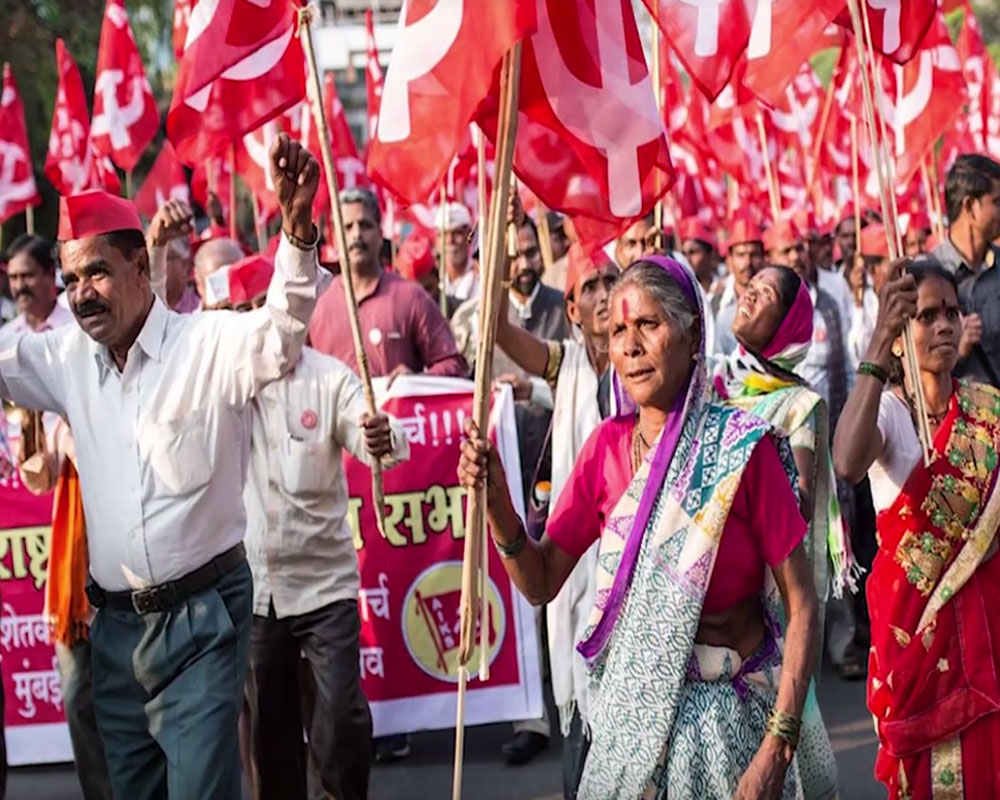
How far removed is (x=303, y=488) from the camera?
575cm

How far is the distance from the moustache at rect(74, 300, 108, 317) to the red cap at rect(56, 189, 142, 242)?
0.16 meters

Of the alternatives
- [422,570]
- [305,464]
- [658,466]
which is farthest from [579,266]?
[658,466]

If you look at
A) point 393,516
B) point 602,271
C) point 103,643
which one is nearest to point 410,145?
point 103,643

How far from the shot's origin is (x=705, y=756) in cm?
346

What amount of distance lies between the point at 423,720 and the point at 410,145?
3.66m

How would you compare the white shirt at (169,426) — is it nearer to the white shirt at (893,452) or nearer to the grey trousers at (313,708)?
the grey trousers at (313,708)

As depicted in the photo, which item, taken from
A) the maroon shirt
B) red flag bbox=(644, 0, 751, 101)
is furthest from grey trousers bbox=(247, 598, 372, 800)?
red flag bbox=(644, 0, 751, 101)

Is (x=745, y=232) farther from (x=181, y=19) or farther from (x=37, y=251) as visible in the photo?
(x=37, y=251)

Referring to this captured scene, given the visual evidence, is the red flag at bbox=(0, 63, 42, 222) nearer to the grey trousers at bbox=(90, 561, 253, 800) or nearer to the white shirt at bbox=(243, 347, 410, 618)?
the white shirt at bbox=(243, 347, 410, 618)

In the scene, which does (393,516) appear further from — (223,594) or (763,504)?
(763,504)

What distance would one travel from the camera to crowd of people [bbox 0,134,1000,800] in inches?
139

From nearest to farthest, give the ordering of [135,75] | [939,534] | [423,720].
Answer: [939,534]
[423,720]
[135,75]

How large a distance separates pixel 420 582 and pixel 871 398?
3161 mm

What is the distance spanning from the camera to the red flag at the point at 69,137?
36.9 feet
